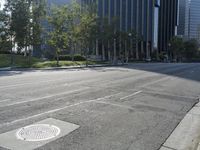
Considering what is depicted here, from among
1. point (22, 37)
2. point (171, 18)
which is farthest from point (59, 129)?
point (171, 18)

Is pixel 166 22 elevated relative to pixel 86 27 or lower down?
elevated

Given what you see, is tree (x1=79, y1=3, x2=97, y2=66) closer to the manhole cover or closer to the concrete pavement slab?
the concrete pavement slab

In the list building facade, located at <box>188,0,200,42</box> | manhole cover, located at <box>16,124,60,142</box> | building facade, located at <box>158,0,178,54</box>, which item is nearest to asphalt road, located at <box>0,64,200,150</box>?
manhole cover, located at <box>16,124,60,142</box>

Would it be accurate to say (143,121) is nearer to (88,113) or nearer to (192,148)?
(88,113)

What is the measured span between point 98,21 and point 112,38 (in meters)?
5.61

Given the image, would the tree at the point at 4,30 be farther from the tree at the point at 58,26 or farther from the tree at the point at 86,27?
the tree at the point at 86,27

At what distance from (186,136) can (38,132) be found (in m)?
3.56

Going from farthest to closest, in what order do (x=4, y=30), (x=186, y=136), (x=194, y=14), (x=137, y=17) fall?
(x=194, y=14) < (x=137, y=17) < (x=4, y=30) < (x=186, y=136)

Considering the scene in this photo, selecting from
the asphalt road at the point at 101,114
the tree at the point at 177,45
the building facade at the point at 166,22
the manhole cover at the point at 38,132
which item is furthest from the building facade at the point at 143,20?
the manhole cover at the point at 38,132

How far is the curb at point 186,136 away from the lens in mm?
7527

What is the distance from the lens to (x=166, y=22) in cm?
15375

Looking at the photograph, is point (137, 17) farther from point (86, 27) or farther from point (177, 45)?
point (86, 27)

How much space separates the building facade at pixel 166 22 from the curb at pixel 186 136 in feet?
441

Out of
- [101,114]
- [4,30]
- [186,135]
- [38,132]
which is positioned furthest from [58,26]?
[38,132]
